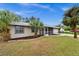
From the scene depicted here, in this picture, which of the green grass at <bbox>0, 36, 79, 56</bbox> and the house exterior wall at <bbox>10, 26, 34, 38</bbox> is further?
the house exterior wall at <bbox>10, 26, 34, 38</bbox>

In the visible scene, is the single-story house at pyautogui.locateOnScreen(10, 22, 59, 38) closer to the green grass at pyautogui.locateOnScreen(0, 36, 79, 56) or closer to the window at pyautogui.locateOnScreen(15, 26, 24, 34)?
the window at pyautogui.locateOnScreen(15, 26, 24, 34)

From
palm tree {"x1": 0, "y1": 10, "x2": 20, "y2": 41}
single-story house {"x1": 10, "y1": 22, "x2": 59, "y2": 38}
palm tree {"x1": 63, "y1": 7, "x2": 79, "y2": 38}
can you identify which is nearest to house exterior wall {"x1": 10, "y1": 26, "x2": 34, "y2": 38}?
single-story house {"x1": 10, "y1": 22, "x2": 59, "y2": 38}

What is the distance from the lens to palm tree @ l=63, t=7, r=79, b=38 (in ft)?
24.3

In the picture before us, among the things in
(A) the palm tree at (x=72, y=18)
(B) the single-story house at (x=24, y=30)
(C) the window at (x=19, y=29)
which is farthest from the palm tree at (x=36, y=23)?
(A) the palm tree at (x=72, y=18)

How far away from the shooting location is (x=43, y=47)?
7430 mm

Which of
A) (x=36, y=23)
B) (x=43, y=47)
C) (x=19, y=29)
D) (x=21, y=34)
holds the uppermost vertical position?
(x=36, y=23)

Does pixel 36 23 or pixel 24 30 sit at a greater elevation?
pixel 36 23

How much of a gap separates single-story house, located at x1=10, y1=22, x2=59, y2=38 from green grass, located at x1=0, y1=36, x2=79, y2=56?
0.48 ft

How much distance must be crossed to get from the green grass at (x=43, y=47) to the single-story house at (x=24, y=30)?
15cm

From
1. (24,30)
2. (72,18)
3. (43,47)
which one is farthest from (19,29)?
(72,18)

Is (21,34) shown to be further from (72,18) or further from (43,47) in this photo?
(72,18)

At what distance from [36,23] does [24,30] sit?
0.29m

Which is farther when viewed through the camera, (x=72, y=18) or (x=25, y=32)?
(x=25, y=32)

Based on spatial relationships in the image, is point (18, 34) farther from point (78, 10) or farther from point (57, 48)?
point (78, 10)
